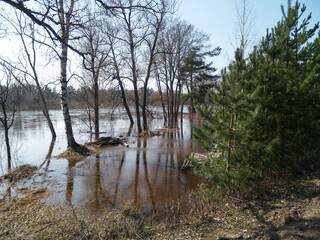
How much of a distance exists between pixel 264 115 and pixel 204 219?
2751 millimetres

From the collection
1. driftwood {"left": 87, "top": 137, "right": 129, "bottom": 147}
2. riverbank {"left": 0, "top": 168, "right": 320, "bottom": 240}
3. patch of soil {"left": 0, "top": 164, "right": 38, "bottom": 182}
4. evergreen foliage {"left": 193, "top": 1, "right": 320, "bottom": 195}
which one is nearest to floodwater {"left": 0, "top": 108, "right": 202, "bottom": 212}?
patch of soil {"left": 0, "top": 164, "right": 38, "bottom": 182}

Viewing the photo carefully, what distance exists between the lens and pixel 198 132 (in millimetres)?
4895

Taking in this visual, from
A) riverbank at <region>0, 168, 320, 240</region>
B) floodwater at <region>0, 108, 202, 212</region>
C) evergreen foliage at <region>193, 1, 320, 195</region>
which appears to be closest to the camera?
riverbank at <region>0, 168, 320, 240</region>

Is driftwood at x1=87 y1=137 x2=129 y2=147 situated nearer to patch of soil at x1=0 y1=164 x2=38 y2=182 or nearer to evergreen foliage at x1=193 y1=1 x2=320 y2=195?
patch of soil at x1=0 y1=164 x2=38 y2=182

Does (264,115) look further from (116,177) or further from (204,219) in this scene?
(116,177)

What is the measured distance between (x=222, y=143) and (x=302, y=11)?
4.54 meters

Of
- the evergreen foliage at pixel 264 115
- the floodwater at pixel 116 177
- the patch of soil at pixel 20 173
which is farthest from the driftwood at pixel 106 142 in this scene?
the evergreen foliage at pixel 264 115

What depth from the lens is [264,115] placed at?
16.8 feet

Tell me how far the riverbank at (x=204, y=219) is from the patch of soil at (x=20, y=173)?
7.37 feet

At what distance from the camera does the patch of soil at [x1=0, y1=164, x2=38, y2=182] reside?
298 inches

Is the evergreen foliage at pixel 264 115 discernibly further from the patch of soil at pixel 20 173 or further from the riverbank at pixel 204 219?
the patch of soil at pixel 20 173

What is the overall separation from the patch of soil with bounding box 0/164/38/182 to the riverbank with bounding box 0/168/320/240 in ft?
7.37

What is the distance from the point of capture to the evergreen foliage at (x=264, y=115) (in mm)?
4426

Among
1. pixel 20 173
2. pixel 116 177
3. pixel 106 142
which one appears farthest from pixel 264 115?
pixel 106 142
